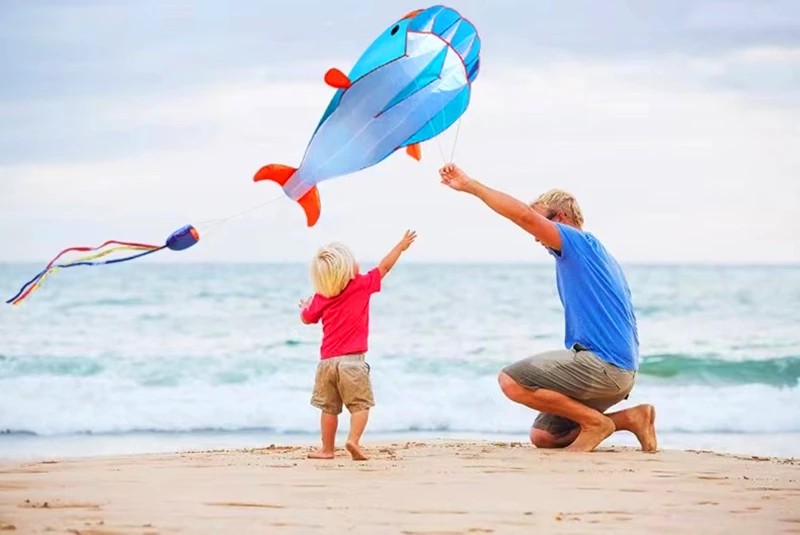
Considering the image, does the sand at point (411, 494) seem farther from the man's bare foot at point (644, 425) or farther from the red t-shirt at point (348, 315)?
the red t-shirt at point (348, 315)

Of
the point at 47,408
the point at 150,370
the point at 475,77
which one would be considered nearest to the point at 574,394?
the point at 475,77

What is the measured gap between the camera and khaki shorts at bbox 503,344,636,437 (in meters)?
6.14

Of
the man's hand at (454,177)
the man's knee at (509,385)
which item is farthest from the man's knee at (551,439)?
the man's hand at (454,177)

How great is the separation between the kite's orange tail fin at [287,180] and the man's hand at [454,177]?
785mm

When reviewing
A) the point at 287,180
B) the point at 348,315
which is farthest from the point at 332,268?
the point at 287,180

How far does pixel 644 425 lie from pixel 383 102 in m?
2.06

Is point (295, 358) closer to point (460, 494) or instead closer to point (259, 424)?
point (259, 424)

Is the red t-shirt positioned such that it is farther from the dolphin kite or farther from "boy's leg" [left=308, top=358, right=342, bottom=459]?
the dolphin kite

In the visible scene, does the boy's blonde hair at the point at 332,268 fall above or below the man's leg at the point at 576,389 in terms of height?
above

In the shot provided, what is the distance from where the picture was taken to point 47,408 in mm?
11180

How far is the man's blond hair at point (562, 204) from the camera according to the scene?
6.32 m

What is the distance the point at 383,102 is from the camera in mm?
6355

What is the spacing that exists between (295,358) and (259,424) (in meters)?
4.59

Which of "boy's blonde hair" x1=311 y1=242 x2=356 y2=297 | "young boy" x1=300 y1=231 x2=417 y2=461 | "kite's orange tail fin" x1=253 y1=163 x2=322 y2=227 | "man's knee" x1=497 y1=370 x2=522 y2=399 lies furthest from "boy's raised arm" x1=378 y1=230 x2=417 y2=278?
"man's knee" x1=497 y1=370 x2=522 y2=399
